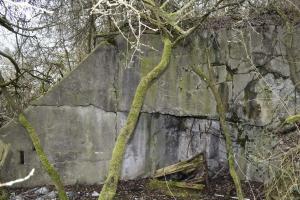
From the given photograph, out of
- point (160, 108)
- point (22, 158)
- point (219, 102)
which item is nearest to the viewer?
point (219, 102)

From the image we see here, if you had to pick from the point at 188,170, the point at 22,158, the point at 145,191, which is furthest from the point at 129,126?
the point at 22,158

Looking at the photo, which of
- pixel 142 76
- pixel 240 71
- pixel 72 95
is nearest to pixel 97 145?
pixel 72 95

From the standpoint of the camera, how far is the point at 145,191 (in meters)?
5.61

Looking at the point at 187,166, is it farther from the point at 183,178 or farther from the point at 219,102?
the point at 219,102

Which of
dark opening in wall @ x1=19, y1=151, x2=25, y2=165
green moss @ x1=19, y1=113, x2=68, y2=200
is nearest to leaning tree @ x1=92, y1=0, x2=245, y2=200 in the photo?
green moss @ x1=19, y1=113, x2=68, y2=200

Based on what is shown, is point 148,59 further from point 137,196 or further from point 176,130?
point 137,196

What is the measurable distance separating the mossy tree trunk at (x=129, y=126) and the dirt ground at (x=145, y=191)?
47 cm

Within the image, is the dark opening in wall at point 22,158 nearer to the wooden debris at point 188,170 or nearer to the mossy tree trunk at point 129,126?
the mossy tree trunk at point 129,126

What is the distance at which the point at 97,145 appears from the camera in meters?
5.95

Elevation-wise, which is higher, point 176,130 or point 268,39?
point 268,39

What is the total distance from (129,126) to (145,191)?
97 centimetres

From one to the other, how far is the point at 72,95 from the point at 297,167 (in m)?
3.18

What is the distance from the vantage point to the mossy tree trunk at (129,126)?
495 cm

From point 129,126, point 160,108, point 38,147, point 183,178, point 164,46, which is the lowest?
Result: point 183,178
